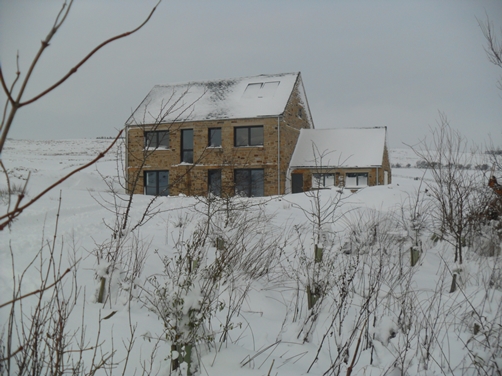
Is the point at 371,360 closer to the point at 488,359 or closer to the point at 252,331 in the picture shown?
the point at 488,359

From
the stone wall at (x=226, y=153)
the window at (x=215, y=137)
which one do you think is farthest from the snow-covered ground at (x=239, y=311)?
the window at (x=215, y=137)

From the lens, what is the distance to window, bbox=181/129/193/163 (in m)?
19.7

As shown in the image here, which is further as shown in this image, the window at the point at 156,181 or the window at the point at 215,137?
the window at the point at 156,181

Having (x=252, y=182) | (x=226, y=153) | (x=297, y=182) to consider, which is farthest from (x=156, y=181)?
(x=297, y=182)

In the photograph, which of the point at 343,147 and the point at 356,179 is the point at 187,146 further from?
the point at 356,179

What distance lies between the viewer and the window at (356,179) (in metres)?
18.9

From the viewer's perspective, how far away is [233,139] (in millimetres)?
18891

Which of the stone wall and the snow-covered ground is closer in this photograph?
the snow-covered ground

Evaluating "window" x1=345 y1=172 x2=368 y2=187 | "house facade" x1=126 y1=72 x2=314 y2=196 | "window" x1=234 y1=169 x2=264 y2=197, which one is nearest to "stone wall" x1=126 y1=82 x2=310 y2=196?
"house facade" x1=126 y1=72 x2=314 y2=196

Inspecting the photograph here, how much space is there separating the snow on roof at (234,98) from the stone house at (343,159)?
291 centimetres

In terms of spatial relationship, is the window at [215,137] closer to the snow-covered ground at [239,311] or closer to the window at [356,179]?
the window at [356,179]

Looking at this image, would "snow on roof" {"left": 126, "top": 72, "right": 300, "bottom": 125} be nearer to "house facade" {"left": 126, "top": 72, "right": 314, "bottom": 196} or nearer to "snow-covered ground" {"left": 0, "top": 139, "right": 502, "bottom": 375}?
"house facade" {"left": 126, "top": 72, "right": 314, "bottom": 196}

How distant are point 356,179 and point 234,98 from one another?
25.1 feet

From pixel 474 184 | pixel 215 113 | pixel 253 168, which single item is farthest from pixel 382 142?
pixel 474 184
